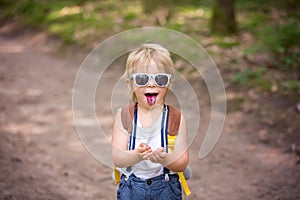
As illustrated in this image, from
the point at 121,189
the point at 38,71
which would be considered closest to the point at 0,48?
the point at 38,71

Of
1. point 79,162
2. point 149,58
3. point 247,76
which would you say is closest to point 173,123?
point 149,58

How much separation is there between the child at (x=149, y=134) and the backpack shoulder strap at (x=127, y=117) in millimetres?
13

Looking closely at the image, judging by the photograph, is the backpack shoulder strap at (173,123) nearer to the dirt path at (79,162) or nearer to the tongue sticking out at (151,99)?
the tongue sticking out at (151,99)

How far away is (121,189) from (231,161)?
9.80 feet

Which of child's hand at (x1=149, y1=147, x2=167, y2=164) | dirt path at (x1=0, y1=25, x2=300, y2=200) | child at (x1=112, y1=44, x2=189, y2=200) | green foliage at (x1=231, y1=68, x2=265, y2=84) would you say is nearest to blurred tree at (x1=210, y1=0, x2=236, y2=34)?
green foliage at (x1=231, y1=68, x2=265, y2=84)

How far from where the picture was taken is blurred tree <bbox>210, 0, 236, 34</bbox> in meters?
9.34

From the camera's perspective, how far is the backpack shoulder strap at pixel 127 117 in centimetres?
239

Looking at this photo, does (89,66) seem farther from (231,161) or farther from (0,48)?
(231,161)

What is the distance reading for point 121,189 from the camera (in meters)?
2.45

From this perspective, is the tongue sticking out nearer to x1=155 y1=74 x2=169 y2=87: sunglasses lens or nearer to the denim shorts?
x1=155 y1=74 x2=169 y2=87: sunglasses lens

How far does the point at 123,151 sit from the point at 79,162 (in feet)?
9.96

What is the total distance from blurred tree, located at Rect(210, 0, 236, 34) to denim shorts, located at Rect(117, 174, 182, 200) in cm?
756

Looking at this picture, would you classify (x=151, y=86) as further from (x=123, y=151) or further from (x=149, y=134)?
(x=123, y=151)

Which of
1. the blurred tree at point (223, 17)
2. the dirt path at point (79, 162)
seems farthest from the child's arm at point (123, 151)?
the blurred tree at point (223, 17)
